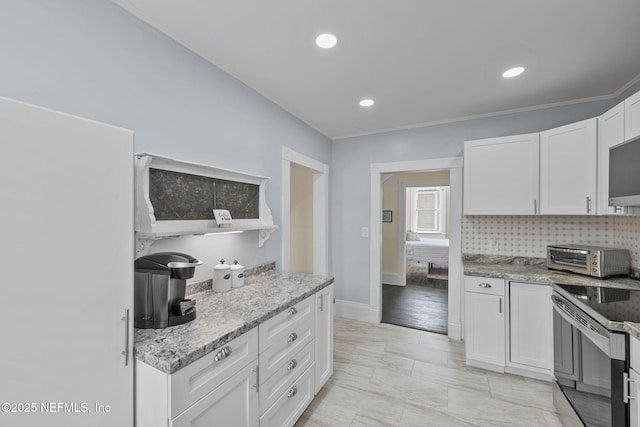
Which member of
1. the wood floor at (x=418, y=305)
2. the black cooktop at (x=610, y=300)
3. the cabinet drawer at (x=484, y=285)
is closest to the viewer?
the black cooktop at (x=610, y=300)

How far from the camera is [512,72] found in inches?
85.1

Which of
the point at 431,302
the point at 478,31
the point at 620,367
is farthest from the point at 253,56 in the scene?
the point at 431,302

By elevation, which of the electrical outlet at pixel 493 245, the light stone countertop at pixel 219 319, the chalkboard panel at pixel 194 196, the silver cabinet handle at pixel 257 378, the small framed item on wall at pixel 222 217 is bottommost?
the silver cabinet handle at pixel 257 378

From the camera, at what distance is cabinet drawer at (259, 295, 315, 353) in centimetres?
151

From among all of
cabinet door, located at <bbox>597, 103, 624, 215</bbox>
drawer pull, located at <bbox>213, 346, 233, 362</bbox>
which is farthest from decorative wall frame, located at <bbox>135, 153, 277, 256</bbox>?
cabinet door, located at <bbox>597, 103, 624, 215</bbox>

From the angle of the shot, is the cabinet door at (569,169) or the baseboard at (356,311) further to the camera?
the baseboard at (356,311)

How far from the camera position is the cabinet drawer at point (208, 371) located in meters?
1.05

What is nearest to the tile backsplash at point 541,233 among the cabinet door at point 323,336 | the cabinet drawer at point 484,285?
the cabinet drawer at point 484,285

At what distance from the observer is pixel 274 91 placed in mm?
2486

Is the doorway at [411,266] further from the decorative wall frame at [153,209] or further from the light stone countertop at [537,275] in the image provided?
the decorative wall frame at [153,209]

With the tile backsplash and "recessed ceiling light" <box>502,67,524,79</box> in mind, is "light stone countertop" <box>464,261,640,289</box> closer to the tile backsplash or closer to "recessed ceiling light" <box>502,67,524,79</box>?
the tile backsplash

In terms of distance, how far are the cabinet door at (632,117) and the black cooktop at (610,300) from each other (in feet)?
3.50

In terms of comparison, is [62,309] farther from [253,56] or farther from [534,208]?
[534,208]

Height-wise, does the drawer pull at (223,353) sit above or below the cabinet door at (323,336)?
above
